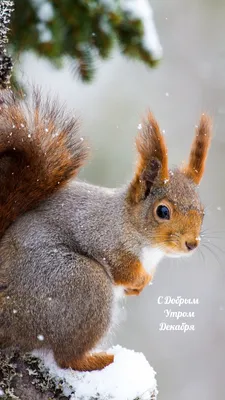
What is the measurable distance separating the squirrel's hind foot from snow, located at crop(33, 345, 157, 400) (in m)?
0.01

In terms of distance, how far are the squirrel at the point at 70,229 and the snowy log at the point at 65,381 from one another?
3 centimetres

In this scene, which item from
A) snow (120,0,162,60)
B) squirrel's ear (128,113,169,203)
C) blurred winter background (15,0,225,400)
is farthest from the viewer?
blurred winter background (15,0,225,400)

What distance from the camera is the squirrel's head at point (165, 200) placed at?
170 centimetres

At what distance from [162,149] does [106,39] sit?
452 millimetres

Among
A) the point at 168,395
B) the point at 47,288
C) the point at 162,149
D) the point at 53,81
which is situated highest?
the point at 162,149

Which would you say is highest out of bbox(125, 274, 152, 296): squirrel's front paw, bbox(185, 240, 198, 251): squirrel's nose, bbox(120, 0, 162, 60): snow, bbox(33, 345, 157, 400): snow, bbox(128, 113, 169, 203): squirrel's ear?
bbox(120, 0, 162, 60): snow

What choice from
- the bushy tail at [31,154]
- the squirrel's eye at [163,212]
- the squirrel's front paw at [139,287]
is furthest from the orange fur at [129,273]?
the bushy tail at [31,154]

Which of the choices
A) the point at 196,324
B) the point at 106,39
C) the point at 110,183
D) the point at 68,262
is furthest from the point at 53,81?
the point at 68,262

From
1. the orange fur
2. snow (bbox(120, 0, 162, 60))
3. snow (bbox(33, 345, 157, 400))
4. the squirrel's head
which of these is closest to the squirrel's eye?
the squirrel's head

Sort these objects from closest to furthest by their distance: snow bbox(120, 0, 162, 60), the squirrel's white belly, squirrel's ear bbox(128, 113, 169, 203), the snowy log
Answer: the snowy log < squirrel's ear bbox(128, 113, 169, 203) < the squirrel's white belly < snow bbox(120, 0, 162, 60)

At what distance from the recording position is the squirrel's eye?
5.72ft

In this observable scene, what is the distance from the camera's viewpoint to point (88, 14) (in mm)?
1889

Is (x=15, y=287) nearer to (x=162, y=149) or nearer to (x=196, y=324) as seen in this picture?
(x=162, y=149)

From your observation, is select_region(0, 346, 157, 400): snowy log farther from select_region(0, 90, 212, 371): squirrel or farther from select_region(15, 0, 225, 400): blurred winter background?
select_region(15, 0, 225, 400): blurred winter background
